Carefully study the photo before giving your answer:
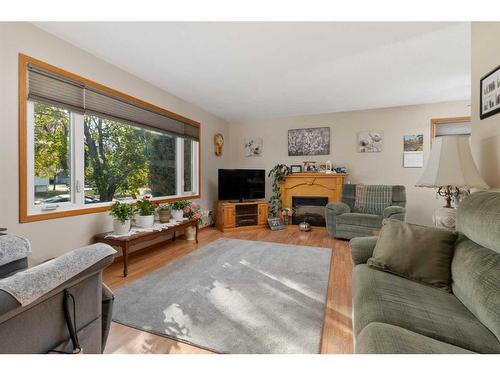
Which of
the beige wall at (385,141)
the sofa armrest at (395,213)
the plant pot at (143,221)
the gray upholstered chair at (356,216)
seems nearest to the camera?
the plant pot at (143,221)

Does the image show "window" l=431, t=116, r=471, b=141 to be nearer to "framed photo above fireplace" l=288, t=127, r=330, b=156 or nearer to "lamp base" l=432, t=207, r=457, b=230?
"framed photo above fireplace" l=288, t=127, r=330, b=156

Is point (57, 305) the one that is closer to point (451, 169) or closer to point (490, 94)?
point (451, 169)

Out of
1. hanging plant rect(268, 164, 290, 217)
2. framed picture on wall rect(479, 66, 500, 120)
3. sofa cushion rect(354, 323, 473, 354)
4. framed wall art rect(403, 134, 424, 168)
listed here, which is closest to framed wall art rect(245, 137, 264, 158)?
hanging plant rect(268, 164, 290, 217)

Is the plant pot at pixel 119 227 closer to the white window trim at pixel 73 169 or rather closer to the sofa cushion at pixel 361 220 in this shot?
the white window trim at pixel 73 169

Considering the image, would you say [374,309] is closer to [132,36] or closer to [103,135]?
[132,36]

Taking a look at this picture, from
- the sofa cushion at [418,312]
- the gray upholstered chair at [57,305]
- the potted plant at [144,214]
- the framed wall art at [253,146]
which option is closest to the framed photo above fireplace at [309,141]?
the framed wall art at [253,146]

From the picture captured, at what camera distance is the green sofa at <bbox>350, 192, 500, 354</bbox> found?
2.92 ft

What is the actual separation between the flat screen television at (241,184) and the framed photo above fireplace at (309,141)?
2.93 feet

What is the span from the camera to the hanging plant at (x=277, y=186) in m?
5.05

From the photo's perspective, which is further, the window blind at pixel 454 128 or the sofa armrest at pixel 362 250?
the window blind at pixel 454 128

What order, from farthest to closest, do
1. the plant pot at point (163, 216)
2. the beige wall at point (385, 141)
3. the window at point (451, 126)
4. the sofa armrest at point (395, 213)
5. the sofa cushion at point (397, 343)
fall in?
the beige wall at point (385, 141)
the window at point (451, 126)
the sofa armrest at point (395, 213)
the plant pot at point (163, 216)
the sofa cushion at point (397, 343)

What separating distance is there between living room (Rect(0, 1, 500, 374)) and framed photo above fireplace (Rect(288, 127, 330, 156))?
2.9 inches

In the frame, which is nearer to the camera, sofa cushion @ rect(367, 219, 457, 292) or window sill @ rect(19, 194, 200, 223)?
sofa cushion @ rect(367, 219, 457, 292)
